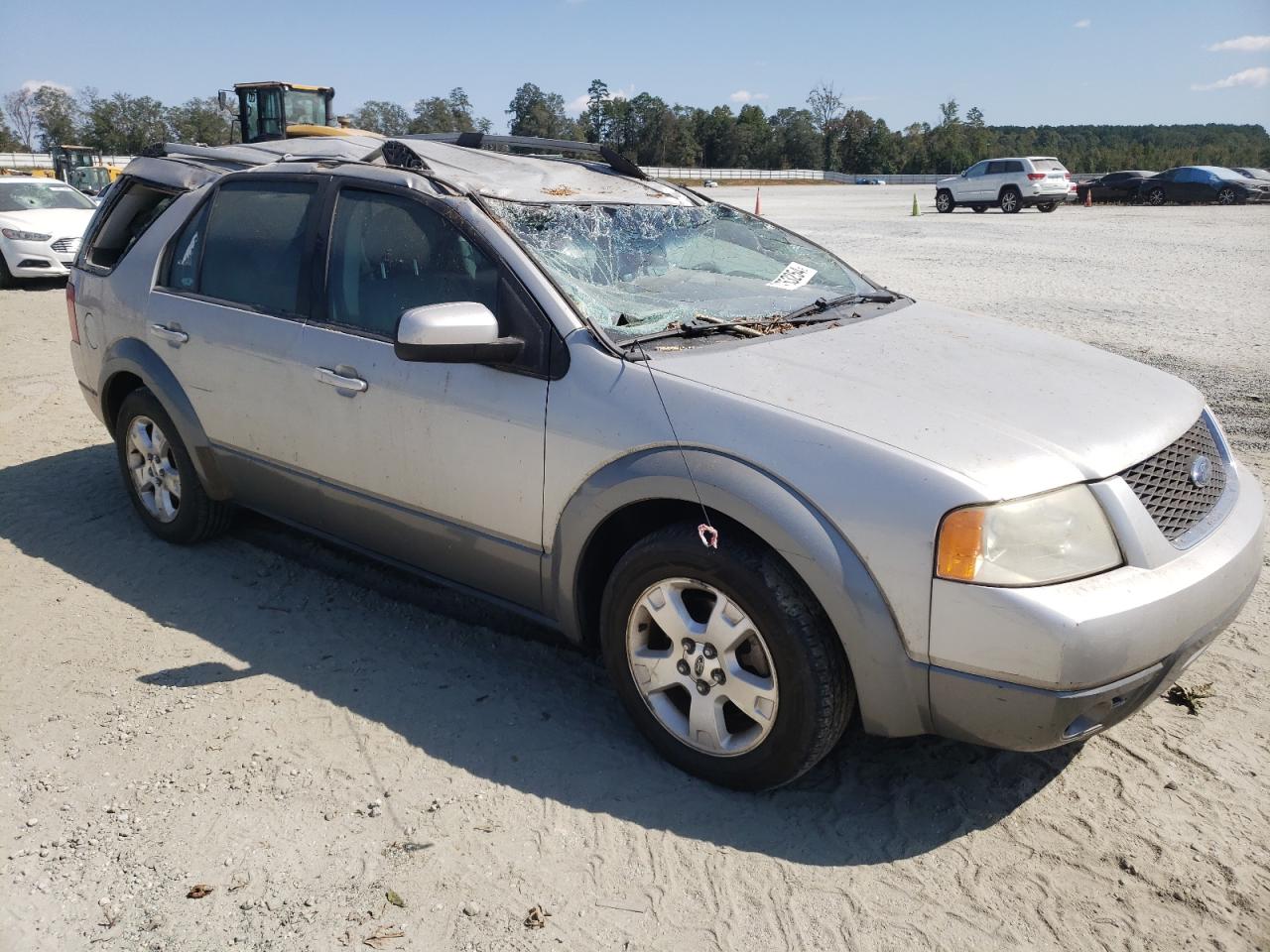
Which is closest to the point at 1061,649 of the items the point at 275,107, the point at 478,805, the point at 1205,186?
the point at 478,805

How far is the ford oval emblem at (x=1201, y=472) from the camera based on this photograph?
2.95 metres

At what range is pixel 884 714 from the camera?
2.67 meters

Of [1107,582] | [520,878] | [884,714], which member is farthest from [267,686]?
[1107,582]

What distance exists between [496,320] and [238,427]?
5.33 feet

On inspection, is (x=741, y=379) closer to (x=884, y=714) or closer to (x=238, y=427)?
(x=884, y=714)

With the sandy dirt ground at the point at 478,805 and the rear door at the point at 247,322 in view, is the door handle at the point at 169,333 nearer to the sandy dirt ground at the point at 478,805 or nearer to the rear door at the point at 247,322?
the rear door at the point at 247,322

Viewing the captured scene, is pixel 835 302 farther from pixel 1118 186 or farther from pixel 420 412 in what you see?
pixel 1118 186

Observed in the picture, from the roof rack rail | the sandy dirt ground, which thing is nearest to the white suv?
the roof rack rail


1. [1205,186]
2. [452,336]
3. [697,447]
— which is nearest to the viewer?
[697,447]

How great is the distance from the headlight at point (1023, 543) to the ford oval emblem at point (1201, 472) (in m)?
0.59

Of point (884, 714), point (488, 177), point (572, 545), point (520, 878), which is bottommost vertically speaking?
point (520, 878)

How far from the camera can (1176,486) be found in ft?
9.45

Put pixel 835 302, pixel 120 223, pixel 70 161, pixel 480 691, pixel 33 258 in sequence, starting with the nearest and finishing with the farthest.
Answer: pixel 480 691 < pixel 835 302 < pixel 120 223 < pixel 33 258 < pixel 70 161

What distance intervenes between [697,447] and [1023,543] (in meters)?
0.90
